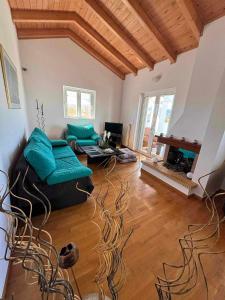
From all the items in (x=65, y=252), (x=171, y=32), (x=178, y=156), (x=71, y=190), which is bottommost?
(x=71, y=190)

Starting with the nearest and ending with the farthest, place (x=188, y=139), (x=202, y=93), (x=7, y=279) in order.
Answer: (x=7, y=279)
(x=202, y=93)
(x=188, y=139)

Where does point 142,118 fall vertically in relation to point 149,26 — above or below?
below

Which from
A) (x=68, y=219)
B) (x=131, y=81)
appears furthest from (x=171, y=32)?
(x=68, y=219)

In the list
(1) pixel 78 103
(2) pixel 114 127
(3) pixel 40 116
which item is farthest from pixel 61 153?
(2) pixel 114 127

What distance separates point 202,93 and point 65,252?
2.93m

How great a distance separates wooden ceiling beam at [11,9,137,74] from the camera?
9.37 ft

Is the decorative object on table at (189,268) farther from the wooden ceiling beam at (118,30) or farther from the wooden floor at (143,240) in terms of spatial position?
the wooden ceiling beam at (118,30)

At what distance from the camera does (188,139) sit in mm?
2738

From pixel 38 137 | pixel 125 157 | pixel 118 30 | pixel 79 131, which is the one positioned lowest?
pixel 125 157

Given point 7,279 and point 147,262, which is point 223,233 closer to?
point 147,262

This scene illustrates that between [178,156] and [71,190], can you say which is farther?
[178,156]

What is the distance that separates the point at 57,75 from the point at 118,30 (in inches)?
85.9

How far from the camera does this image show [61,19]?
318cm

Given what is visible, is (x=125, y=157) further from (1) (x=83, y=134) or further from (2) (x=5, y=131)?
(2) (x=5, y=131)
